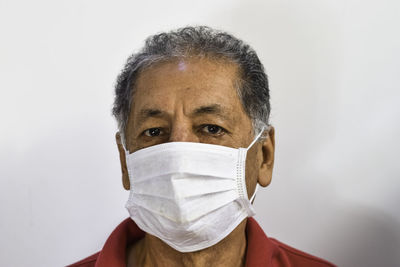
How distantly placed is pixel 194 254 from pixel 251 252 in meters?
0.27

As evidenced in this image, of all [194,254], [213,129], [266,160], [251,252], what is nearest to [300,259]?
[251,252]

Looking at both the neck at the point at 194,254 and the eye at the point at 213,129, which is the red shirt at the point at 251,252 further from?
the eye at the point at 213,129

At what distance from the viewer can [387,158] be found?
242 centimetres

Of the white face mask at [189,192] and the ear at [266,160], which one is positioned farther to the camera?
the ear at [266,160]

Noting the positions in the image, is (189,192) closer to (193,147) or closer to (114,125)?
(193,147)

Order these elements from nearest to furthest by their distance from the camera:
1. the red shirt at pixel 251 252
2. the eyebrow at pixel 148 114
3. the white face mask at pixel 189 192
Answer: the white face mask at pixel 189 192, the eyebrow at pixel 148 114, the red shirt at pixel 251 252

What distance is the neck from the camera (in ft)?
5.73

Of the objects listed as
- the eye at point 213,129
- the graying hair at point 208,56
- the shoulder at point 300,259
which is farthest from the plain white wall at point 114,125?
the eye at point 213,129

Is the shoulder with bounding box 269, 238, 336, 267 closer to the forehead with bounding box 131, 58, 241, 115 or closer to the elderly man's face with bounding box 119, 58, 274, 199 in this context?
the elderly man's face with bounding box 119, 58, 274, 199

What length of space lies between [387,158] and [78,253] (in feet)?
4.93

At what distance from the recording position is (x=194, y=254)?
1.73 metres

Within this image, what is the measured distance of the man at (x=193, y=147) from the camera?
1627mm

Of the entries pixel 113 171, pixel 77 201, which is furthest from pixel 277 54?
pixel 77 201

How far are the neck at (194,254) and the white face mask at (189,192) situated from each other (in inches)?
3.5
